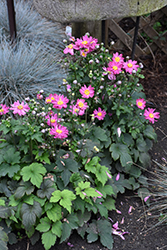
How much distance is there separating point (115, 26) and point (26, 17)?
1.41m

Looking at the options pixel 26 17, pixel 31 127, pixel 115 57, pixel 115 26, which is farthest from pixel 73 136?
pixel 26 17

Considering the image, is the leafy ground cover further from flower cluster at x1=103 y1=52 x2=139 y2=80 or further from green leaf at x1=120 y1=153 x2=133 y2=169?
flower cluster at x1=103 y1=52 x2=139 y2=80

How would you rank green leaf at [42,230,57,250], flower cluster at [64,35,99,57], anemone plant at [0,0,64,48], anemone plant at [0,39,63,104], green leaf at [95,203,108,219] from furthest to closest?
anemone plant at [0,0,64,48], anemone plant at [0,39,63,104], flower cluster at [64,35,99,57], green leaf at [95,203,108,219], green leaf at [42,230,57,250]

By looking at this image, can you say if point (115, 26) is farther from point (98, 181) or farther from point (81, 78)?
point (98, 181)

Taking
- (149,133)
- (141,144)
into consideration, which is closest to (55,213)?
(141,144)

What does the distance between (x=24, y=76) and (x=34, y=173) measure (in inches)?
61.5

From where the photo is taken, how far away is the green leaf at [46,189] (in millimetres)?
1866

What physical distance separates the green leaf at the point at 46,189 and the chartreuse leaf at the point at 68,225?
9.2 inches

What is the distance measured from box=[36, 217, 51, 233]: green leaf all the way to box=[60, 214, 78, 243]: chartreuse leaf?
0.34 feet

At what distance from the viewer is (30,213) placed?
5.95 feet

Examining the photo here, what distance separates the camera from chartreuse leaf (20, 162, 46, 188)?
72.3 inches

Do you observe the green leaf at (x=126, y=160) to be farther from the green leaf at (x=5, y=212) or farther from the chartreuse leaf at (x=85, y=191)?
→ the green leaf at (x=5, y=212)

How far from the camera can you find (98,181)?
2164mm

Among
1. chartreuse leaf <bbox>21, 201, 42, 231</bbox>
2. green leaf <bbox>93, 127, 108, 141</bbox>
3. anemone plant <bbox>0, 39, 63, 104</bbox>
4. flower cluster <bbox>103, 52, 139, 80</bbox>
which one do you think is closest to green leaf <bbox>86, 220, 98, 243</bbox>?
chartreuse leaf <bbox>21, 201, 42, 231</bbox>
